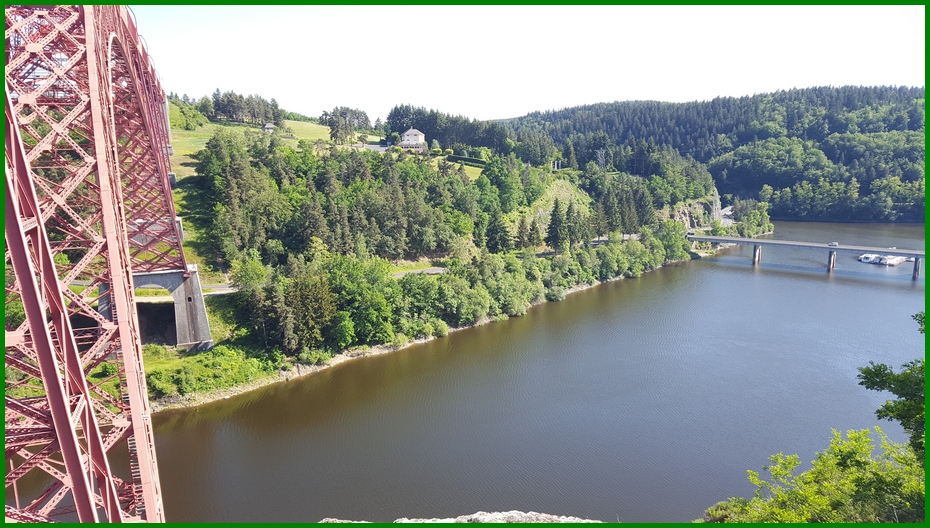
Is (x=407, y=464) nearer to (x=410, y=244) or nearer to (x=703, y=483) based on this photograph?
(x=703, y=483)

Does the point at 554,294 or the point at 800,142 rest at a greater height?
the point at 800,142

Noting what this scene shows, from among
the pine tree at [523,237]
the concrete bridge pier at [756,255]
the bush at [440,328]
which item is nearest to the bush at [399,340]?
the bush at [440,328]

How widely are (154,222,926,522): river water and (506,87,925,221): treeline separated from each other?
37.8 metres

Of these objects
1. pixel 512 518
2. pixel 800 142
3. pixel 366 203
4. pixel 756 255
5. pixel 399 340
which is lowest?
pixel 512 518

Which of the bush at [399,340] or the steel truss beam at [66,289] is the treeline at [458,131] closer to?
the bush at [399,340]

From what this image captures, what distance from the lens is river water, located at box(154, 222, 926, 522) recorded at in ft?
50.6

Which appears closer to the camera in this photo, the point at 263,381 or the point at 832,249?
the point at 263,381

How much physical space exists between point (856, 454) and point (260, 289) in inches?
864

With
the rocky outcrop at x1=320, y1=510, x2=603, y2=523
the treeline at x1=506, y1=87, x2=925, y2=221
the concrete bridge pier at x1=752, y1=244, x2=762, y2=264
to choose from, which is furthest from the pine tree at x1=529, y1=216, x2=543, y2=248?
the rocky outcrop at x1=320, y1=510, x2=603, y2=523

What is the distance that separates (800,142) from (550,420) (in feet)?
263

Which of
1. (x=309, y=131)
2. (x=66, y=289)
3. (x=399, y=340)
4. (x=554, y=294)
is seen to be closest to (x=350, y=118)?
(x=309, y=131)

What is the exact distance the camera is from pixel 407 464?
16.9 metres

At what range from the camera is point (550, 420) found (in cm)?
1967

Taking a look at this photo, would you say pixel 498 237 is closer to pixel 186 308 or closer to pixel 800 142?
pixel 186 308
